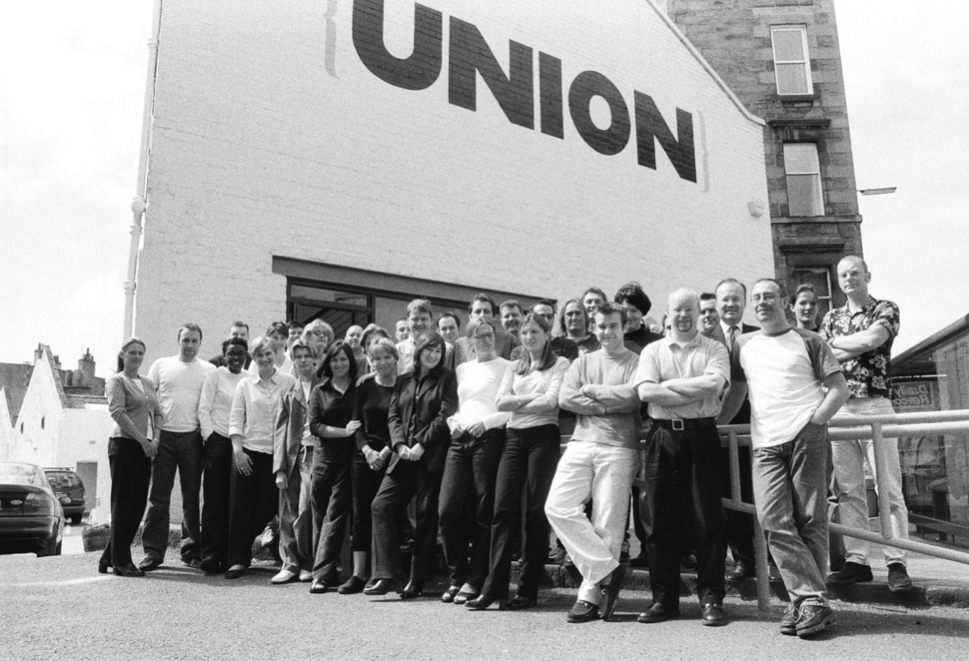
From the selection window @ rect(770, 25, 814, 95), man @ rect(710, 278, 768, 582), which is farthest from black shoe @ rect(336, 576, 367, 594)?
window @ rect(770, 25, 814, 95)

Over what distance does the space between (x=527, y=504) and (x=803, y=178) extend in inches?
620

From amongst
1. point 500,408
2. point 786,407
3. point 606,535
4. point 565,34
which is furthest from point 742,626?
point 565,34

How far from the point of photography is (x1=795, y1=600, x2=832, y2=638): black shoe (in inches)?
160

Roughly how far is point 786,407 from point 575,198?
818cm

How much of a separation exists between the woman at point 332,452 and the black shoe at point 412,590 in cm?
63

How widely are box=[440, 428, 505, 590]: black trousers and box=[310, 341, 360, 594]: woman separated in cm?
89

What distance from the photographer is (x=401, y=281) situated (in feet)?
33.7

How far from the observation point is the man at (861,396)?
4816mm

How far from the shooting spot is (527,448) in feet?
16.9

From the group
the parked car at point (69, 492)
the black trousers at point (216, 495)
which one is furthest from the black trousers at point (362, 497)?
the parked car at point (69, 492)

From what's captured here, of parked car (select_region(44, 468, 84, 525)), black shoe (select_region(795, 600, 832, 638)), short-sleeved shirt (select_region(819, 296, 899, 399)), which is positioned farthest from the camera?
parked car (select_region(44, 468, 84, 525))

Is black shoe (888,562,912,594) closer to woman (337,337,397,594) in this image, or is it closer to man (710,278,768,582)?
man (710,278,768,582)

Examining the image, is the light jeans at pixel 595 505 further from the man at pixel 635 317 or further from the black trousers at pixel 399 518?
the man at pixel 635 317

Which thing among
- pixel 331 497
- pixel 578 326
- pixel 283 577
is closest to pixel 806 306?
pixel 578 326
